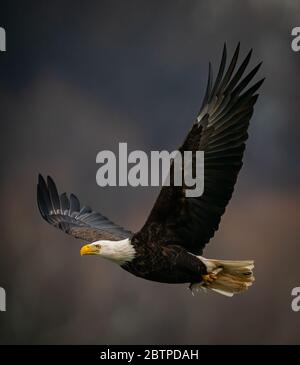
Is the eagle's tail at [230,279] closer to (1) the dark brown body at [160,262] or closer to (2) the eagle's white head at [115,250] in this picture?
(1) the dark brown body at [160,262]

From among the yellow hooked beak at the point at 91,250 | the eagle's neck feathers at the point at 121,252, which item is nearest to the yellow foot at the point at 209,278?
the eagle's neck feathers at the point at 121,252

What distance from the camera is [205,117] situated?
5680mm

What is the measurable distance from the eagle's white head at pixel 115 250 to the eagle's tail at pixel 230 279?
587 mm

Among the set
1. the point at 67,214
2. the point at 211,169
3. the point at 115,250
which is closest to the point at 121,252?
the point at 115,250

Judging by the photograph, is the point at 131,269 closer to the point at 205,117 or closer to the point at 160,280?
the point at 160,280

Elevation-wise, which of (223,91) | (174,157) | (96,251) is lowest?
(96,251)

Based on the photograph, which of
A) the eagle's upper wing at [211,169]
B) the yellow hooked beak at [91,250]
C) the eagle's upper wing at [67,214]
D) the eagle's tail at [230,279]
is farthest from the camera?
the eagle's upper wing at [67,214]

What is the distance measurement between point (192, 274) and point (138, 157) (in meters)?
1.84

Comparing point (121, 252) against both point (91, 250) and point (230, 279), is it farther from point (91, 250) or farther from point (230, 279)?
point (230, 279)

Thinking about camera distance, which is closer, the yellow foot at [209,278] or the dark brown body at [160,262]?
the dark brown body at [160,262]

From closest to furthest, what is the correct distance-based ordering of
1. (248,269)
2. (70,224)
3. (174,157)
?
(174,157), (248,269), (70,224)

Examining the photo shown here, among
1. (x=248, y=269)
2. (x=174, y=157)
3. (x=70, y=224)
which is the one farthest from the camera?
(x=70, y=224)

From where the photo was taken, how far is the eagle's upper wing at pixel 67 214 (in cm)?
700
